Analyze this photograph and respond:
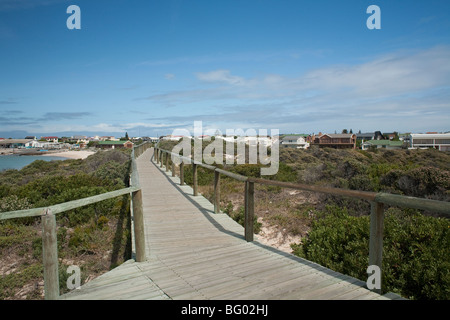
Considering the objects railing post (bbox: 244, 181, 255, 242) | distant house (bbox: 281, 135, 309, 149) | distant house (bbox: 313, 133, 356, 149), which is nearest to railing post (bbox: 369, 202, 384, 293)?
railing post (bbox: 244, 181, 255, 242)

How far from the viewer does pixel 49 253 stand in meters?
2.44

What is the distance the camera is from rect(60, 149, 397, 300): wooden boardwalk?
2826 millimetres

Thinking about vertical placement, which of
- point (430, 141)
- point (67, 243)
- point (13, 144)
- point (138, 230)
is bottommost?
point (67, 243)

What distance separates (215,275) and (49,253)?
5.55 feet

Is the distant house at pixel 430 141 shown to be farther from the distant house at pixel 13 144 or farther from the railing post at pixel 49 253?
the distant house at pixel 13 144

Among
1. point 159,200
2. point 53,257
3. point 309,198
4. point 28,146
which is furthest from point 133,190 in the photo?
point 28,146

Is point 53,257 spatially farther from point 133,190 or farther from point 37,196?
point 37,196

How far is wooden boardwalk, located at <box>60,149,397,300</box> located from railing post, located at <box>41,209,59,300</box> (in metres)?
0.32

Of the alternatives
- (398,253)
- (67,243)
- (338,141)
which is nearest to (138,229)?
(67,243)

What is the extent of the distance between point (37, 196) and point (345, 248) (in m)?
9.87

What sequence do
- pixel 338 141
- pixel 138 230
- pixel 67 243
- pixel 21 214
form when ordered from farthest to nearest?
pixel 338 141, pixel 67 243, pixel 138 230, pixel 21 214

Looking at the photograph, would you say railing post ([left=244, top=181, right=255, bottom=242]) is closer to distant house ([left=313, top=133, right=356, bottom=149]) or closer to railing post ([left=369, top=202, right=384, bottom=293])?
railing post ([left=369, top=202, right=384, bottom=293])

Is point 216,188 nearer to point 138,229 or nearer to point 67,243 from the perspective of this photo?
point 138,229

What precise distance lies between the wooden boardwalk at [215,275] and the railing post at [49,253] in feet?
1.05
